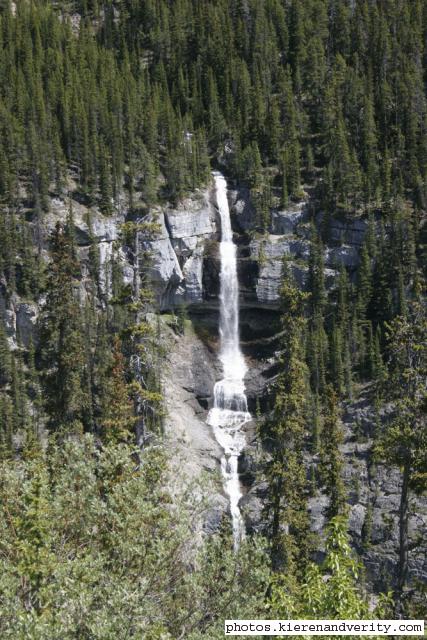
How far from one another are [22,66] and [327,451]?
10044 centimetres

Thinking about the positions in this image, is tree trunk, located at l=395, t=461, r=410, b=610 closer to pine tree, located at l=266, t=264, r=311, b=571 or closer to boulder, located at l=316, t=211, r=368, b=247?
pine tree, located at l=266, t=264, r=311, b=571

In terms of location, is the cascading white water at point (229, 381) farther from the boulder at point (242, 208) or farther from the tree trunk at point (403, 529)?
the tree trunk at point (403, 529)

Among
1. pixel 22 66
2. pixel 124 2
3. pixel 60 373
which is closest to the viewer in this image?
pixel 60 373

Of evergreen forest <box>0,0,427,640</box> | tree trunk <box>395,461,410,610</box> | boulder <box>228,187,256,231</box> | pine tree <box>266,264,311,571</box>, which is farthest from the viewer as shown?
boulder <box>228,187,256,231</box>

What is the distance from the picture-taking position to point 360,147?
358 ft

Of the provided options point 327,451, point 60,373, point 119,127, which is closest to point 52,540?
point 60,373

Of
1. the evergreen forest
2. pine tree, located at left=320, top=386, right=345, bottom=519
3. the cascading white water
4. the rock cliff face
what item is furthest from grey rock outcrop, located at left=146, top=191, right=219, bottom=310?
pine tree, located at left=320, top=386, right=345, bottom=519

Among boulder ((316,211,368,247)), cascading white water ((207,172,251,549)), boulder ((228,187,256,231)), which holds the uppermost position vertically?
boulder ((228,187,256,231))

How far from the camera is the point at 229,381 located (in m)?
86.7

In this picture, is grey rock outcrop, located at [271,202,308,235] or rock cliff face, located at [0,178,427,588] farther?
grey rock outcrop, located at [271,202,308,235]

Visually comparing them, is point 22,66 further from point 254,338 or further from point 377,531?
point 377,531

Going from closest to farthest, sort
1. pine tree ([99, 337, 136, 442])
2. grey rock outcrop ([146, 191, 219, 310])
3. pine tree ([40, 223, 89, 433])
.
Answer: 1. pine tree ([99, 337, 136, 442])
2. pine tree ([40, 223, 89, 433])
3. grey rock outcrop ([146, 191, 219, 310])

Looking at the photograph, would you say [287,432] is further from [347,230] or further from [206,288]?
[347,230]

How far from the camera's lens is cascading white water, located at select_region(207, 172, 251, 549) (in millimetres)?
76750
